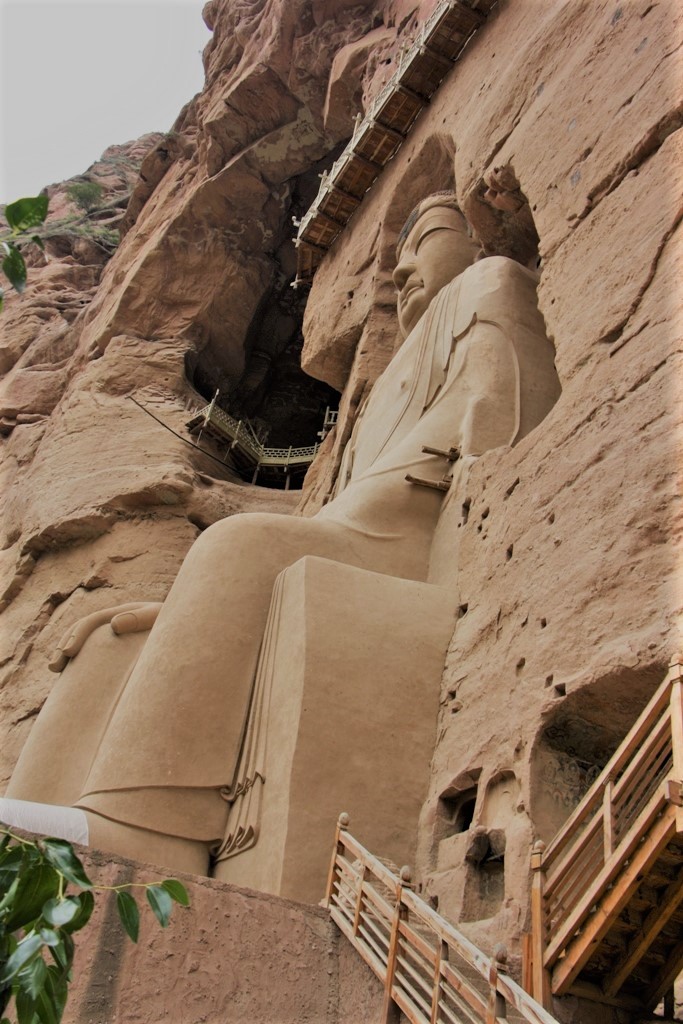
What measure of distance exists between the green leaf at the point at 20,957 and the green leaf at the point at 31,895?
0.03 meters

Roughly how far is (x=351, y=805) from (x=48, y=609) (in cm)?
520

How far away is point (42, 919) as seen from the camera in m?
1.43

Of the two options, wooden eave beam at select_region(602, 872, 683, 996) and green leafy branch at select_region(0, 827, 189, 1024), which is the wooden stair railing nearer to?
wooden eave beam at select_region(602, 872, 683, 996)

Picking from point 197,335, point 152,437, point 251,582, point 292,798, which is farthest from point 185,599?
point 197,335

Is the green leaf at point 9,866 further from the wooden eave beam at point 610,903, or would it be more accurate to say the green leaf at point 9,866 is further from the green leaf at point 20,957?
the wooden eave beam at point 610,903

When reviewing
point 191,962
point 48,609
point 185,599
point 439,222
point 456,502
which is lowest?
point 48,609

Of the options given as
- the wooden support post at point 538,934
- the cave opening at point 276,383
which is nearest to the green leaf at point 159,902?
the wooden support post at point 538,934

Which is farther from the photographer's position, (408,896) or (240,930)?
(240,930)

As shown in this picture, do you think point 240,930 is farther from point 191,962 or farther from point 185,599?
point 185,599

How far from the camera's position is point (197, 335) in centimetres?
1206

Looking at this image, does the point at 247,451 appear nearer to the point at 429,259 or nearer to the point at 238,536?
the point at 429,259

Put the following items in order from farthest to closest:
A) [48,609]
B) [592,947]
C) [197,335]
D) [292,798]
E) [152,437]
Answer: [197,335], [152,437], [48,609], [292,798], [592,947]

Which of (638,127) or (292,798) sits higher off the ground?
(638,127)

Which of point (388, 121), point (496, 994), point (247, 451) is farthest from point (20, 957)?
point (247, 451)
